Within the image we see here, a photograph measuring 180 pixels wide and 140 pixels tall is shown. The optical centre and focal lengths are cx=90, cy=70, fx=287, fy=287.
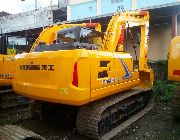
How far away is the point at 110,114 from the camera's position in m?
5.79

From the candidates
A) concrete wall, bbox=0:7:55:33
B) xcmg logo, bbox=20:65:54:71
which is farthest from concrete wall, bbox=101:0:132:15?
xcmg logo, bbox=20:65:54:71

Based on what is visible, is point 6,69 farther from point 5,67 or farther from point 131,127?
point 131,127

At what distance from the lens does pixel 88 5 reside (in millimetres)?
28703

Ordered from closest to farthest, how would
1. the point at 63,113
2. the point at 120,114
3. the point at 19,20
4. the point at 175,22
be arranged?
the point at 120,114, the point at 63,113, the point at 175,22, the point at 19,20

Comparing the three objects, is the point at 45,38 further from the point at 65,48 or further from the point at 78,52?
the point at 78,52

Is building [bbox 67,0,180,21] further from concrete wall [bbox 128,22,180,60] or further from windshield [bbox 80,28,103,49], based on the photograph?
windshield [bbox 80,28,103,49]

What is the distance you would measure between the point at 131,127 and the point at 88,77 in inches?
75.1

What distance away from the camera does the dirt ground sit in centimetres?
561

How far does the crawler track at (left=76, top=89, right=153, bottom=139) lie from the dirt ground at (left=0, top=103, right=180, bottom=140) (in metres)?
0.22

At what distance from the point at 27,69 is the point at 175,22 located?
8.55 meters

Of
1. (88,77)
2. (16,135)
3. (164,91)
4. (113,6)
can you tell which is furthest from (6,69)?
(113,6)

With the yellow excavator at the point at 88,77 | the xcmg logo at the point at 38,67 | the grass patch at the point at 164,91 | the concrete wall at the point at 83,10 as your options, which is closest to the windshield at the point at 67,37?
the yellow excavator at the point at 88,77

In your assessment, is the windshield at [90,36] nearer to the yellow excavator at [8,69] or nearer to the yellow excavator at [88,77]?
the yellow excavator at [88,77]

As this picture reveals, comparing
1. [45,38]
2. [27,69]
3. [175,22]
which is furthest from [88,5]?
[27,69]
